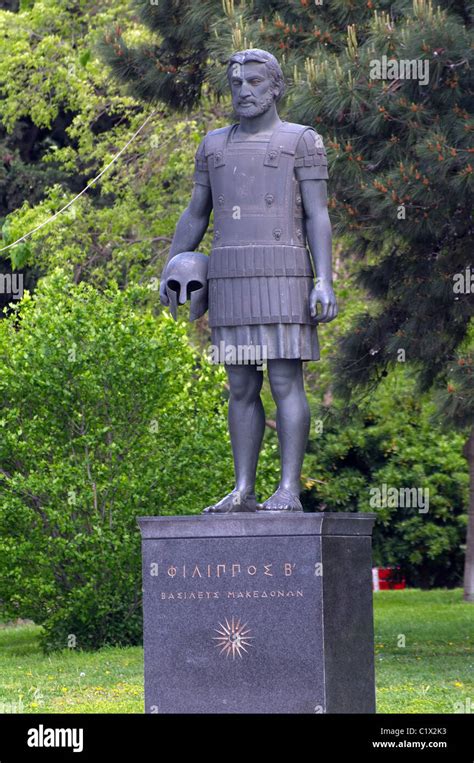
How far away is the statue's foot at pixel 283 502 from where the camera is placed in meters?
7.73

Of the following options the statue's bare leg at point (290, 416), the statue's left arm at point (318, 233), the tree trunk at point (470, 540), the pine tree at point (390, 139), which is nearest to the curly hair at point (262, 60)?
the statue's left arm at point (318, 233)

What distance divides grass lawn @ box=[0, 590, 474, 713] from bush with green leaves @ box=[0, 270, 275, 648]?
0.60m

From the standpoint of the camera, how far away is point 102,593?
13500mm

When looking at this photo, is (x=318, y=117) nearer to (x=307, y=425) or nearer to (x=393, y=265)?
(x=393, y=265)

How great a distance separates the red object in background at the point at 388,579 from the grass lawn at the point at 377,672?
15.7ft

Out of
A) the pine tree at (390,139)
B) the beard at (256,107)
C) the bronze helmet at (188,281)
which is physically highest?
the pine tree at (390,139)

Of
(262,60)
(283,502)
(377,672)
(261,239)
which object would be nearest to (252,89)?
(262,60)

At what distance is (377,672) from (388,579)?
452 inches

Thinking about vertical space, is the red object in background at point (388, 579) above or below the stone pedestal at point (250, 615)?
above

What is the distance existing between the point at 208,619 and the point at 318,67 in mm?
5288

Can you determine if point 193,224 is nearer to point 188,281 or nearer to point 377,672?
point 188,281

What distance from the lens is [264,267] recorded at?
25.7 feet

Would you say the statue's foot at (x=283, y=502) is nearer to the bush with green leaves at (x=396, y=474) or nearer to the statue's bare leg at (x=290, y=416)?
the statue's bare leg at (x=290, y=416)
